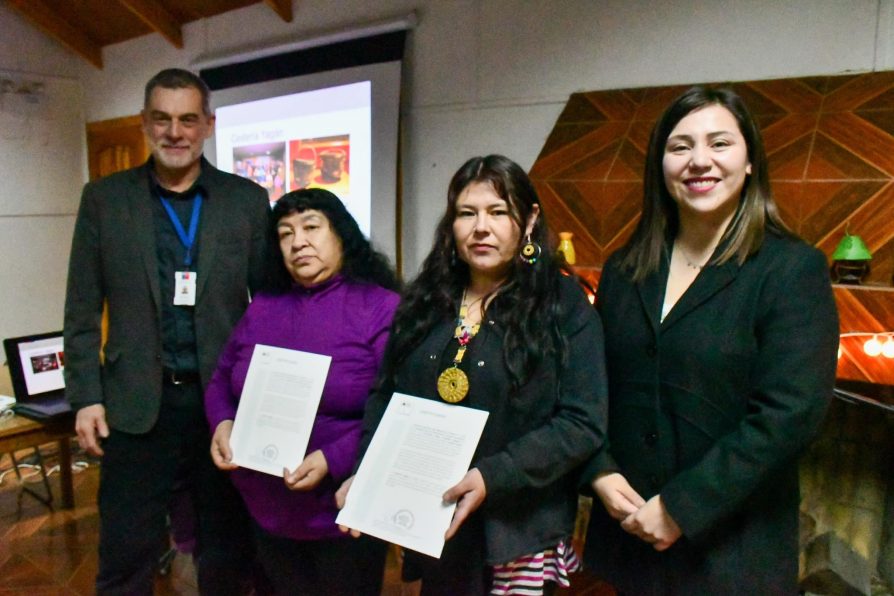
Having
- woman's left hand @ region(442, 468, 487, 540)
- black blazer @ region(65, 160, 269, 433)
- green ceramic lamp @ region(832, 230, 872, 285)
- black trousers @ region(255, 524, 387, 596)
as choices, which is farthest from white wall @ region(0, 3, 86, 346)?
green ceramic lamp @ region(832, 230, 872, 285)

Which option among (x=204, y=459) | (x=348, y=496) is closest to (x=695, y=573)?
(x=348, y=496)

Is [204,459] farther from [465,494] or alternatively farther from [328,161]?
[328,161]

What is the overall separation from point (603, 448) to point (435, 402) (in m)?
0.33

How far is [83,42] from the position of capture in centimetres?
531

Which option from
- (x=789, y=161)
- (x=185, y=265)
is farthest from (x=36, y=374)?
(x=789, y=161)

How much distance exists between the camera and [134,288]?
1656 millimetres

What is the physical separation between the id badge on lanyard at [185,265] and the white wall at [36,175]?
4.54 meters

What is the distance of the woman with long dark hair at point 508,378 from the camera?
1.12 meters

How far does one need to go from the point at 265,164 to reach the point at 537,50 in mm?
2075

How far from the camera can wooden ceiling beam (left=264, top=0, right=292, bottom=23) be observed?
158 inches

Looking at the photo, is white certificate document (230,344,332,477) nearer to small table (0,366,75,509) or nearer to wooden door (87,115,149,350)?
small table (0,366,75,509)

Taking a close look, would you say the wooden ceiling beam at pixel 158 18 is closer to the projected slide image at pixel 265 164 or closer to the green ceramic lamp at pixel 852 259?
the projected slide image at pixel 265 164

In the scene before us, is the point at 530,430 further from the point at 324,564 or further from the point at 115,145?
the point at 115,145

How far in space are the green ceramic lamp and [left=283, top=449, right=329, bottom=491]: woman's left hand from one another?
1.81m
